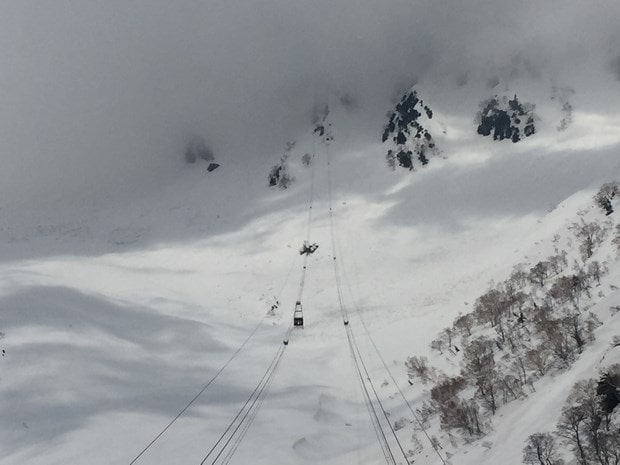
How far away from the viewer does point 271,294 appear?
10231 cm

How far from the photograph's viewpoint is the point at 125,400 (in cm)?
5331

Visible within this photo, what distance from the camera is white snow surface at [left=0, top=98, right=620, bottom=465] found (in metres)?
46.8

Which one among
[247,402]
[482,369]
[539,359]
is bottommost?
[247,402]

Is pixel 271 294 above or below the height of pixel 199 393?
above

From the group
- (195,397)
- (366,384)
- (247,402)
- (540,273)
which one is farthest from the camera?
(540,273)

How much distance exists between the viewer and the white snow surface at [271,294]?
46812 mm

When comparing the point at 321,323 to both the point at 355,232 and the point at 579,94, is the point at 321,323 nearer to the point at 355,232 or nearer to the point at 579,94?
the point at 355,232

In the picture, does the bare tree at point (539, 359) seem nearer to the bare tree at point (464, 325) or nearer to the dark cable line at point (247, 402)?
the bare tree at point (464, 325)

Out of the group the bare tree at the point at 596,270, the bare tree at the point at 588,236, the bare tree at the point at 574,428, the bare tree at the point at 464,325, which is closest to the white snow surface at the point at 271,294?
the bare tree at the point at 596,270

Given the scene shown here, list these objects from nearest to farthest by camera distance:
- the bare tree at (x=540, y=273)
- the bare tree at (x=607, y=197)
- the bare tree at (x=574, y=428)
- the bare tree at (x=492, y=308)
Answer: the bare tree at (x=574, y=428)
the bare tree at (x=492, y=308)
the bare tree at (x=540, y=273)
the bare tree at (x=607, y=197)

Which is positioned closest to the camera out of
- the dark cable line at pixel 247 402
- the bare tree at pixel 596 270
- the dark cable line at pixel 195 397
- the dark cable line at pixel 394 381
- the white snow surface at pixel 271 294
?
the dark cable line at pixel 394 381

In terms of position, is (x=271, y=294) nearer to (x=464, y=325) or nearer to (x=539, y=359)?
(x=464, y=325)

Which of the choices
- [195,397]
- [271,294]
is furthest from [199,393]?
[271,294]

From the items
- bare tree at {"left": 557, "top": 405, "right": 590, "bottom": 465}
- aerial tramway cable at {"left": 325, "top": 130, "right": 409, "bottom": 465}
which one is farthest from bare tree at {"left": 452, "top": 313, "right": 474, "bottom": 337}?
bare tree at {"left": 557, "top": 405, "right": 590, "bottom": 465}
